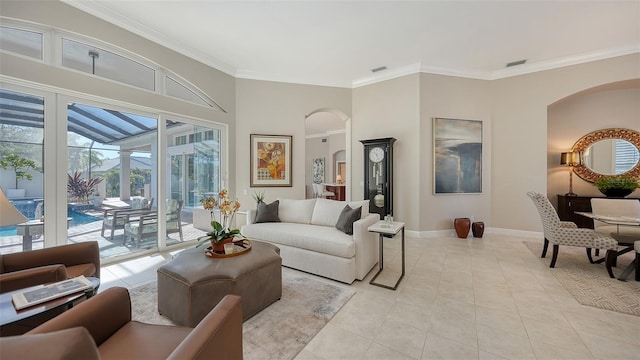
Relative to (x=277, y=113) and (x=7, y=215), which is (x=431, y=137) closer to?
(x=277, y=113)

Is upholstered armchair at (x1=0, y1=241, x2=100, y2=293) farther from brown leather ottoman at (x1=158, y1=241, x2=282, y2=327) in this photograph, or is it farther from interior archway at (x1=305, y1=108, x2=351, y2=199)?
interior archway at (x1=305, y1=108, x2=351, y2=199)

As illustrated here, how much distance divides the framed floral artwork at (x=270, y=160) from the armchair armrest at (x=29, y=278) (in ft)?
11.5

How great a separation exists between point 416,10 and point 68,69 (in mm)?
4419

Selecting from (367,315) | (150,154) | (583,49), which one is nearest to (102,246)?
(150,154)

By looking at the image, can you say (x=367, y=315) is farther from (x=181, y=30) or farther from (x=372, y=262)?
(x=181, y=30)

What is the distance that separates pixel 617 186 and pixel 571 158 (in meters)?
0.83

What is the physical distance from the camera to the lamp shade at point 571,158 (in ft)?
16.0

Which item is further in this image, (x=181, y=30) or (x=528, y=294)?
(x=181, y=30)

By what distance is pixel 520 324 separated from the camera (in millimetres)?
2115

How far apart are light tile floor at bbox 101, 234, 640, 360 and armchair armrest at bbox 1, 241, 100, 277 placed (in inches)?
29.5

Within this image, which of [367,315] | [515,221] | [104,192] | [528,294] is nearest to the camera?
[367,315]

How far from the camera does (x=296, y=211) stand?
158 inches

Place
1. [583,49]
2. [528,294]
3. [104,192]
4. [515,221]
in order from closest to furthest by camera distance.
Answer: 1. [528,294]
2. [104,192]
3. [583,49]
4. [515,221]

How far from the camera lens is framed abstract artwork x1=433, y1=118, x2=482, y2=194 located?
16.2 ft
